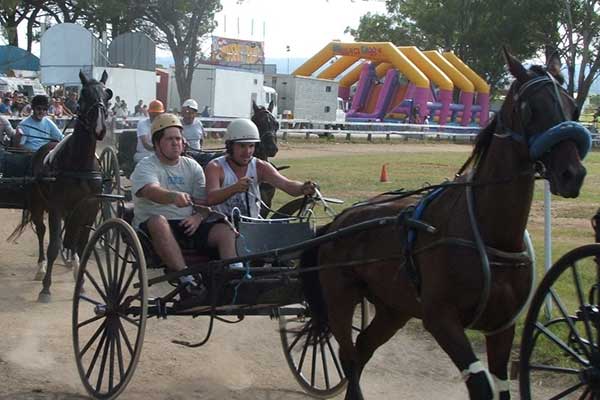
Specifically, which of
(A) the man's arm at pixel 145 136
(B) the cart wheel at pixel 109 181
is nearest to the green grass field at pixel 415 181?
(A) the man's arm at pixel 145 136

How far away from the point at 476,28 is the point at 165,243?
2043 inches

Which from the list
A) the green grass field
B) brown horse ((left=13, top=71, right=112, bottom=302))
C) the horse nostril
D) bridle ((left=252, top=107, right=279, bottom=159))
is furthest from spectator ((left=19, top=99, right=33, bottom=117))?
the horse nostril

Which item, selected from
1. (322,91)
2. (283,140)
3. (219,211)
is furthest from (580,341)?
(322,91)

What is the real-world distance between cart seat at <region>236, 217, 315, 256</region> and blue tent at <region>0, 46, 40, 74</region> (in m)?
40.9

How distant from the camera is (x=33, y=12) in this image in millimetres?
50875

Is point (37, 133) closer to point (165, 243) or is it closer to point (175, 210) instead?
point (175, 210)

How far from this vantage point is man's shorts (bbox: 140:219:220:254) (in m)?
6.41

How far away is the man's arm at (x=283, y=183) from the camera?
21.4 feet

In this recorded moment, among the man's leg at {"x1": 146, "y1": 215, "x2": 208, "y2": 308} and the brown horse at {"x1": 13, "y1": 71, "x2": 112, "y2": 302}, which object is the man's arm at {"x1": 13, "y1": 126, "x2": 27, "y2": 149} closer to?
the brown horse at {"x1": 13, "y1": 71, "x2": 112, "y2": 302}

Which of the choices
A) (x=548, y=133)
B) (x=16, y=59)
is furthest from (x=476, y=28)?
(x=548, y=133)

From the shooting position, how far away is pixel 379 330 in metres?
5.60

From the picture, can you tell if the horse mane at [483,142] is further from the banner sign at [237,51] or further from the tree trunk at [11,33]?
the banner sign at [237,51]

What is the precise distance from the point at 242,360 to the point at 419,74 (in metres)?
39.1

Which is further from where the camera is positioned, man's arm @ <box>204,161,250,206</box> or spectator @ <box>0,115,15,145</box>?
spectator @ <box>0,115,15,145</box>
